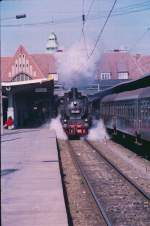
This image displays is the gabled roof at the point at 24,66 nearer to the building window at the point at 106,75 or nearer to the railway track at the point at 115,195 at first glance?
the building window at the point at 106,75

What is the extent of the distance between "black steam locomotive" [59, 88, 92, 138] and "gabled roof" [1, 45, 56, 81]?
54675mm

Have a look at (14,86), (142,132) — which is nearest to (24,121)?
(14,86)

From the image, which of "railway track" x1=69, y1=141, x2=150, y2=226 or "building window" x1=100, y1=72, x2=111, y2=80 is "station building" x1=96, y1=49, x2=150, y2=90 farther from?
"railway track" x1=69, y1=141, x2=150, y2=226

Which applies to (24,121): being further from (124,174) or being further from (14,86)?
(124,174)

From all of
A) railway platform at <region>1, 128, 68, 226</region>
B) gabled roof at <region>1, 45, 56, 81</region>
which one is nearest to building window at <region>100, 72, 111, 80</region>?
gabled roof at <region>1, 45, 56, 81</region>

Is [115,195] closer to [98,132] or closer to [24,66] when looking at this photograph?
[98,132]

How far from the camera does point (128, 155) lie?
81.6 feet

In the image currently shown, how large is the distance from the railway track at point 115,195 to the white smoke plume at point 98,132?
16224 millimetres

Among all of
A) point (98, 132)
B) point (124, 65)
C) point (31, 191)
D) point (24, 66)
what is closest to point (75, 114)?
point (98, 132)

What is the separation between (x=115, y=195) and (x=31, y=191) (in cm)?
213

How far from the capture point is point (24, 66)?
92.6m

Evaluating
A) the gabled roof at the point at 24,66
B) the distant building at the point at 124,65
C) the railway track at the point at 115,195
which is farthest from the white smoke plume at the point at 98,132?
the distant building at the point at 124,65

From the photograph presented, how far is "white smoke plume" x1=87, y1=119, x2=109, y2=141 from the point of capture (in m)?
38.4

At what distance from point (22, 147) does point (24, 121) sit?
105 feet
